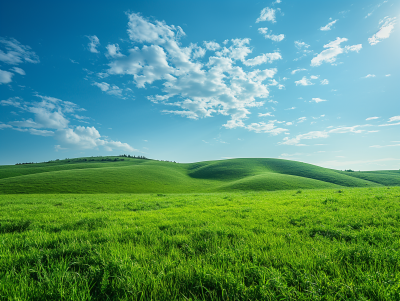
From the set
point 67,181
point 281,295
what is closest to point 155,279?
point 281,295

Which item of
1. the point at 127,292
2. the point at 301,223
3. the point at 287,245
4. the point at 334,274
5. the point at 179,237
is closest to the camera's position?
the point at 127,292

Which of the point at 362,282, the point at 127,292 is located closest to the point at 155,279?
the point at 127,292

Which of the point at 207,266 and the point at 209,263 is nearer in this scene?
the point at 207,266

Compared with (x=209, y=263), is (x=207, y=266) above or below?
above

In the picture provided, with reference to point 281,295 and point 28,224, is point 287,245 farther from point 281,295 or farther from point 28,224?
point 28,224

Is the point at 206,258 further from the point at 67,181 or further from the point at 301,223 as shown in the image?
the point at 67,181

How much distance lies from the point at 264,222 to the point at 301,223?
4.73 feet

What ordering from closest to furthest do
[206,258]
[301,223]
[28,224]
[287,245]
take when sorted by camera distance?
[206,258] < [287,245] < [301,223] < [28,224]

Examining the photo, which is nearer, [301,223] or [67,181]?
[301,223]

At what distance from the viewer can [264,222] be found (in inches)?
287

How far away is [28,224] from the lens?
7.47 metres

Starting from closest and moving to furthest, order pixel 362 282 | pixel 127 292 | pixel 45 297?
pixel 45 297, pixel 127 292, pixel 362 282

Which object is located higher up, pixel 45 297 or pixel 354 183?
pixel 45 297

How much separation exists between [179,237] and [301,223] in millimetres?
5086
